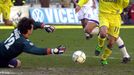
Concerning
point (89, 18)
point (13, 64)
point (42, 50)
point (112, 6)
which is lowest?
point (89, 18)

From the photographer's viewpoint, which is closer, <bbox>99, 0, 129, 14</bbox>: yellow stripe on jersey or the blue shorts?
the blue shorts

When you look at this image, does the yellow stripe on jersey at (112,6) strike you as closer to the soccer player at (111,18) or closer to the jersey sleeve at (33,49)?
the soccer player at (111,18)

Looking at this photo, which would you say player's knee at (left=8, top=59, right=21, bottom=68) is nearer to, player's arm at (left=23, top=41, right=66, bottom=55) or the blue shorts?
the blue shorts

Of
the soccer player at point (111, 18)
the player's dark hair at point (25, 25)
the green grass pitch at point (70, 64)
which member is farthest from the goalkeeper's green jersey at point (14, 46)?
the soccer player at point (111, 18)

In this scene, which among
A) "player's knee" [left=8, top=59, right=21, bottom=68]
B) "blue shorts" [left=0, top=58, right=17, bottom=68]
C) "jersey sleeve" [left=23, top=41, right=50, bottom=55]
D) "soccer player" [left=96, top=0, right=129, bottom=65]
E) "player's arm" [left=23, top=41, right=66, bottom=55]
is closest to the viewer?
"player's arm" [left=23, top=41, right=66, bottom=55]

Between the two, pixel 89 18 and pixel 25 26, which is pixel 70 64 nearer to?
pixel 25 26

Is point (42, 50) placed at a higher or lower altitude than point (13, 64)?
higher

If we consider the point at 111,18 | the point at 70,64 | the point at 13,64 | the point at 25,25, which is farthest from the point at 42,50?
the point at 111,18

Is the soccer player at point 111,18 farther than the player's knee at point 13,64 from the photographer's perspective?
Yes

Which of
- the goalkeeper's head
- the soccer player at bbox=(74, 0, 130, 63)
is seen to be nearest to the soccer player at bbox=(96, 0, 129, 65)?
the soccer player at bbox=(74, 0, 130, 63)

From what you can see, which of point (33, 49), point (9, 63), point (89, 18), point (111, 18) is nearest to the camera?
point (33, 49)

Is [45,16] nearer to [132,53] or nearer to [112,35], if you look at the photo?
[132,53]

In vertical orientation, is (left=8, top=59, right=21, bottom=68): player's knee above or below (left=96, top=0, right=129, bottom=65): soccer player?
below

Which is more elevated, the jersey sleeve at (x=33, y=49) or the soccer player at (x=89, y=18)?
the jersey sleeve at (x=33, y=49)
